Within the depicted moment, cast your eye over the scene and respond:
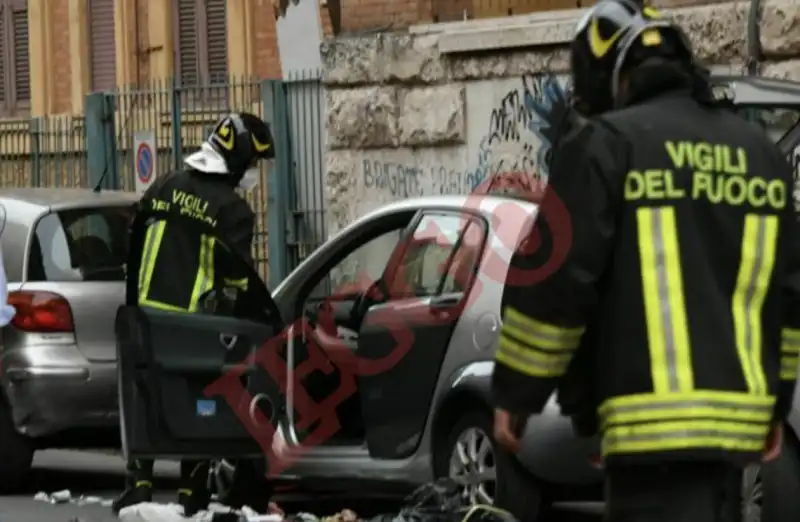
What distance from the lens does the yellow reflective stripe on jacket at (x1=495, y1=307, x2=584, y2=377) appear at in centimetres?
471

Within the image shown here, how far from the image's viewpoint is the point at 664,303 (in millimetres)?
4730

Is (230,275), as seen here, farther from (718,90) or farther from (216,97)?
(216,97)

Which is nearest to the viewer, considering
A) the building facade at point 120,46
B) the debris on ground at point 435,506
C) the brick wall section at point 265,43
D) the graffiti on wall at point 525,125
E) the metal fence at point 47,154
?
the debris on ground at point 435,506

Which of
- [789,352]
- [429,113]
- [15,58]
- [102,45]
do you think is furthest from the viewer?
[15,58]

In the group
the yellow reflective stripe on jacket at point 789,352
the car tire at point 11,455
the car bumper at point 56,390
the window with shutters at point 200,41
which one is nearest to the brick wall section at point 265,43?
the window with shutters at point 200,41

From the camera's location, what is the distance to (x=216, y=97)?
2000 cm

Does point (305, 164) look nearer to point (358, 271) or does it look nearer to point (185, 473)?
point (358, 271)

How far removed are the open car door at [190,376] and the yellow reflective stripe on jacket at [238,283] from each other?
36mm

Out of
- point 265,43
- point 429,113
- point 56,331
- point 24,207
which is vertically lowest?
point 56,331

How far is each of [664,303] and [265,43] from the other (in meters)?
16.8

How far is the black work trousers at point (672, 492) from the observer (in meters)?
4.68

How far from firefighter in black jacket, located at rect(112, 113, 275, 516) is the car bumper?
1.47 meters

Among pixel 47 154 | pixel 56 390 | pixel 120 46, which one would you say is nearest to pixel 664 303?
pixel 56 390

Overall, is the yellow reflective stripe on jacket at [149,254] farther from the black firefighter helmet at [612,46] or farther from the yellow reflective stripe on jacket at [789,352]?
the yellow reflective stripe on jacket at [789,352]
